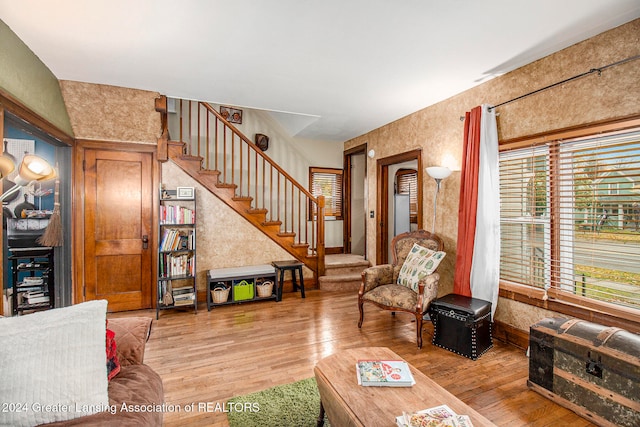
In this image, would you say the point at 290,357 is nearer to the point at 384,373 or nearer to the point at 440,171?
the point at 384,373

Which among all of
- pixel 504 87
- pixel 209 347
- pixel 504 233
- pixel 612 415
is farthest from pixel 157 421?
pixel 504 87

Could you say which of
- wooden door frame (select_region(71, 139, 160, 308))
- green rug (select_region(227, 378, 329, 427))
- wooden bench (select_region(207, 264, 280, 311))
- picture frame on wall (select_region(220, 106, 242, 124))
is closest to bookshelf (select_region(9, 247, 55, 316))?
wooden door frame (select_region(71, 139, 160, 308))

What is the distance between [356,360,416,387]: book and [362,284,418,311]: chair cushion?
1.33 m

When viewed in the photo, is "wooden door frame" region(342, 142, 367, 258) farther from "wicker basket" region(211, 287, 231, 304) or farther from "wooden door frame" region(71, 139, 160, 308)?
"wooden door frame" region(71, 139, 160, 308)

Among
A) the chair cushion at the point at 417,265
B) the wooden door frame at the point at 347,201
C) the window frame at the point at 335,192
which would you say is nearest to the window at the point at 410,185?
the wooden door frame at the point at 347,201

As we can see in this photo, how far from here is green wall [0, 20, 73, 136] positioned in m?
2.30

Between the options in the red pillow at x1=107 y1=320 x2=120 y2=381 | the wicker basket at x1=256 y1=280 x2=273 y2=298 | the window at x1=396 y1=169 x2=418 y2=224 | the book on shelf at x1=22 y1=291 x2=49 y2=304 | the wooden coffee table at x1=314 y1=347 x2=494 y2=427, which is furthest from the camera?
the window at x1=396 y1=169 x2=418 y2=224

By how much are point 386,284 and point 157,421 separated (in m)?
2.72

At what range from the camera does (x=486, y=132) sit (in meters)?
3.12

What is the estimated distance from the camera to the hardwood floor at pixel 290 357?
2035mm

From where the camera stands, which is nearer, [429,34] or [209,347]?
[429,34]

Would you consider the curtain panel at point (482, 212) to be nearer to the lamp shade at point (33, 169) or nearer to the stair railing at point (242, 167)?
the stair railing at point (242, 167)

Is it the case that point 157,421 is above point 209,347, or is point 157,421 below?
above

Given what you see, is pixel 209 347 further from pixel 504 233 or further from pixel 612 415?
pixel 504 233
